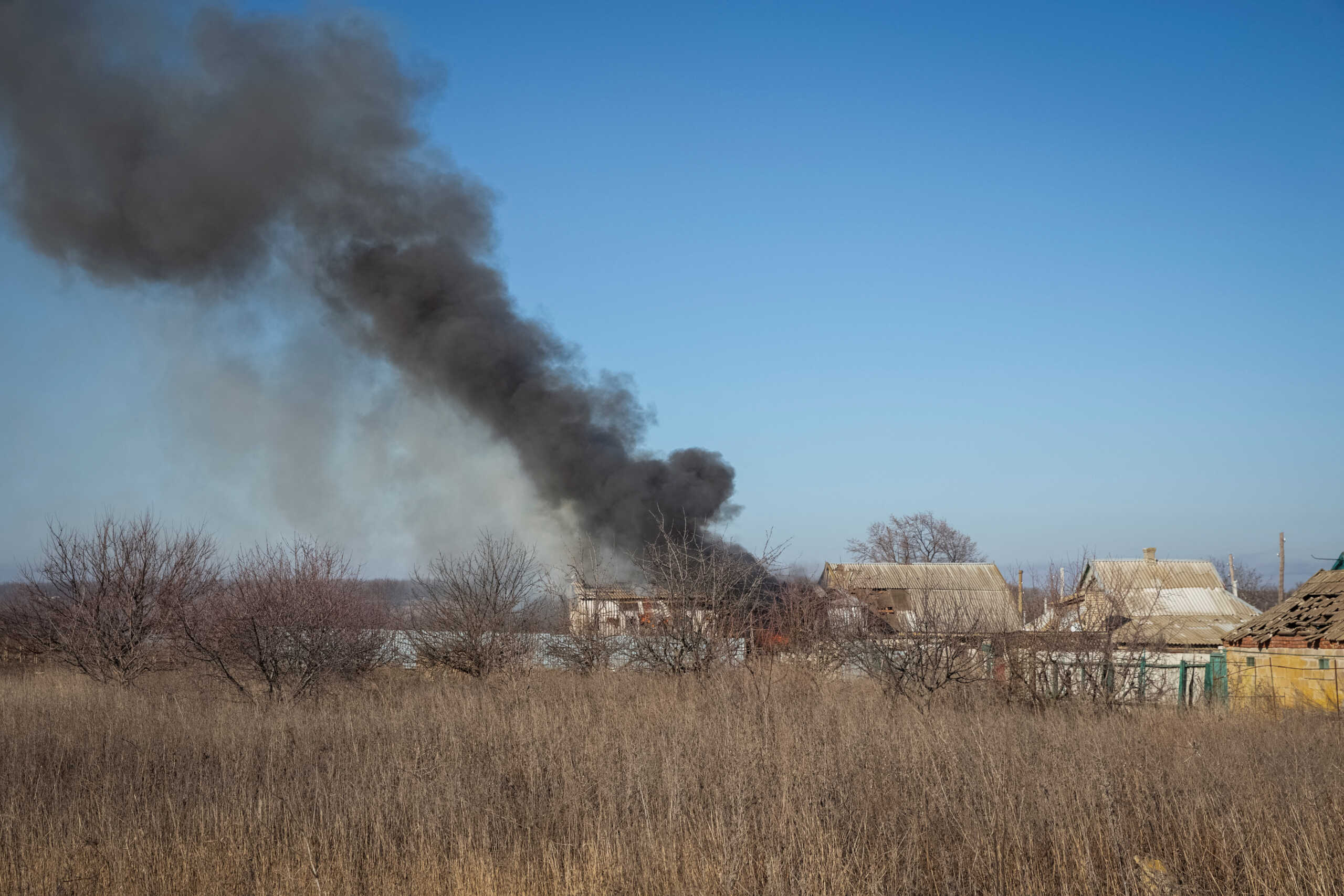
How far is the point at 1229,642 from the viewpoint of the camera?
18.6 meters

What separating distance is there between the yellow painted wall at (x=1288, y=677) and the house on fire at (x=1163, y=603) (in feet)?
4.94

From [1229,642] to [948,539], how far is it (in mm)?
40310

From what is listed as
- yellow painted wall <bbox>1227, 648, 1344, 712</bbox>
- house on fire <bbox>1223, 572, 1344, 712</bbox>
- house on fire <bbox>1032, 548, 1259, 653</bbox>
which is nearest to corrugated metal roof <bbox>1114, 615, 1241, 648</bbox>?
house on fire <bbox>1032, 548, 1259, 653</bbox>

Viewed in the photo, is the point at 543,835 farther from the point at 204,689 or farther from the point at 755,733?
the point at 204,689

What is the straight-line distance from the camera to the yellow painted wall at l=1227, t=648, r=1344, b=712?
1480 cm

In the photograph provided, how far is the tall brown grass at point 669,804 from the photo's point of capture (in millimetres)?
5082

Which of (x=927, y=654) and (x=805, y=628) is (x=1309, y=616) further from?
(x=805, y=628)

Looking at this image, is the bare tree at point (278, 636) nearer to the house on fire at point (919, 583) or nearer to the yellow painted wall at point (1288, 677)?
the house on fire at point (919, 583)

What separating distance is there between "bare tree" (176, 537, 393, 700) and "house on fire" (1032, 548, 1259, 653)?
1233 centimetres

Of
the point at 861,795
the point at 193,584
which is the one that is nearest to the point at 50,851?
the point at 861,795

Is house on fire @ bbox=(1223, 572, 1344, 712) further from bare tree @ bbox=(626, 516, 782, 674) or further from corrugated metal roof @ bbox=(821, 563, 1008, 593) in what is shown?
corrugated metal roof @ bbox=(821, 563, 1008, 593)

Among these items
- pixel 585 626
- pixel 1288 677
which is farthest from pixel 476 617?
pixel 1288 677

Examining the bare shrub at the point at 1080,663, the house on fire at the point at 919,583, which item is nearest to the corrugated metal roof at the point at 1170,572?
the house on fire at the point at 919,583

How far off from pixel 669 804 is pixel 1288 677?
14.8m
